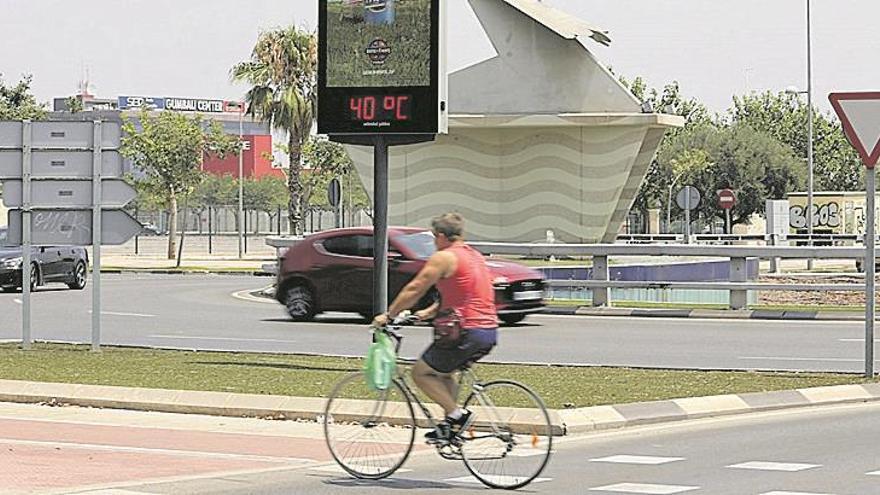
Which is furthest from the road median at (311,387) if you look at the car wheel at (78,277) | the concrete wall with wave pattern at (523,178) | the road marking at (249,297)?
the concrete wall with wave pattern at (523,178)

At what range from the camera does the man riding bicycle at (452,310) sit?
10.6 metres

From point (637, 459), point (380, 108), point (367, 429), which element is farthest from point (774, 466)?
point (380, 108)

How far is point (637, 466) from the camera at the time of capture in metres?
11.7

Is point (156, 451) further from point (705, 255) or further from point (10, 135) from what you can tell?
point (705, 255)

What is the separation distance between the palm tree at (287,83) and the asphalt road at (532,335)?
25.1 metres

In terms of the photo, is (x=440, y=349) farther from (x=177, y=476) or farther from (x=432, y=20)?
(x=432, y=20)

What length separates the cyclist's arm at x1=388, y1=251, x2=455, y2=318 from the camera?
34.6ft

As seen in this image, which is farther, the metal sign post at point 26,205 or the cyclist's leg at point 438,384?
the metal sign post at point 26,205

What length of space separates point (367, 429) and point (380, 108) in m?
7.22

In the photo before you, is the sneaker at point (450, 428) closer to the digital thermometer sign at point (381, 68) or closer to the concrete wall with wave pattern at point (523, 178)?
the digital thermometer sign at point (381, 68)

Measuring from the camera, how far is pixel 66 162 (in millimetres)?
19641

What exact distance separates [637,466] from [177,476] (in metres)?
3.21

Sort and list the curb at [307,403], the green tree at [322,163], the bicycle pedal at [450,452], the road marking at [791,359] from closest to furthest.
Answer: the bicycle pedal at [450,452] < the curb at [307,403] < the road marking at [791,359] < the green tree at [322,163]

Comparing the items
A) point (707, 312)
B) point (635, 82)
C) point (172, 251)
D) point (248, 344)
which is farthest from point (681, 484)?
point (635, 82)
